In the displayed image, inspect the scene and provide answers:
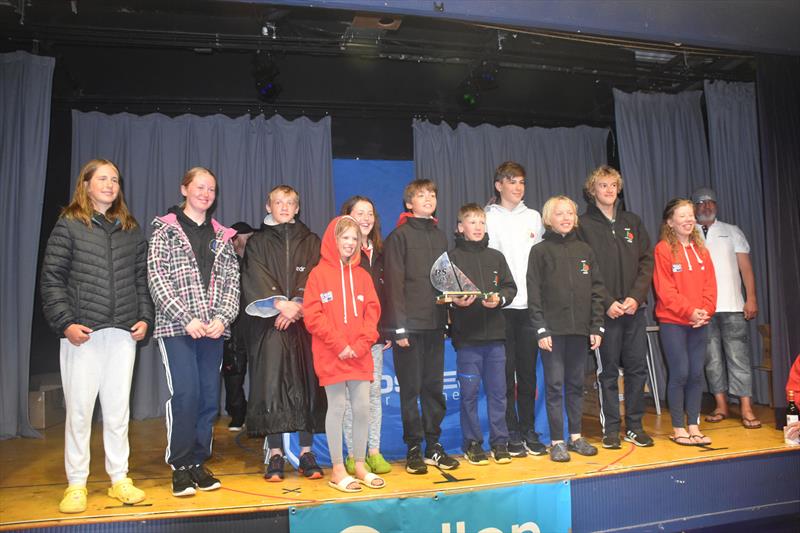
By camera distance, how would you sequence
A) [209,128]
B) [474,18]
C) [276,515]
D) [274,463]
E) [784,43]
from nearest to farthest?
1. [276,515]
2. [274,463]
3. [474,18]
4. [784,43]
5. [209,128]

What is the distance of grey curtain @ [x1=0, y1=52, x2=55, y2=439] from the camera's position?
179 inches

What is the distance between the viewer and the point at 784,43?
416cm

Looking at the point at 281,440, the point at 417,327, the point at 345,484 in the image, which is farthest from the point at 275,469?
the point at 417,327

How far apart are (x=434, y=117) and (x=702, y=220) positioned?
110 inches

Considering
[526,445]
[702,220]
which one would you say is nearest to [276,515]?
[526,445]

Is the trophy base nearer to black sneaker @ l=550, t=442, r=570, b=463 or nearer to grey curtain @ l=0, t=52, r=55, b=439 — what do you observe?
→ black sneaker @ l=550, t=442, r=570, b=463

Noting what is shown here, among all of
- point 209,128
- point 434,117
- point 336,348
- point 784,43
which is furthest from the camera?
point 434,117

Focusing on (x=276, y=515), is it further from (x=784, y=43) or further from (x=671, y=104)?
(x=671, y=104)

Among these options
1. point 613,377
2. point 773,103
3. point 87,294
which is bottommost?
point 613,377

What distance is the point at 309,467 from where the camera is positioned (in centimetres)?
325

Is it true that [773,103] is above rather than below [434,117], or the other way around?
below

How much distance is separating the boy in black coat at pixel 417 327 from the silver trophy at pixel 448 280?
0.18 feet

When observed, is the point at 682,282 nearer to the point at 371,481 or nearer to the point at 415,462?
the point at 415,462

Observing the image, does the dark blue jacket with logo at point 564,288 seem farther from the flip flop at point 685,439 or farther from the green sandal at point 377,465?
the green sandal at point 377,465
